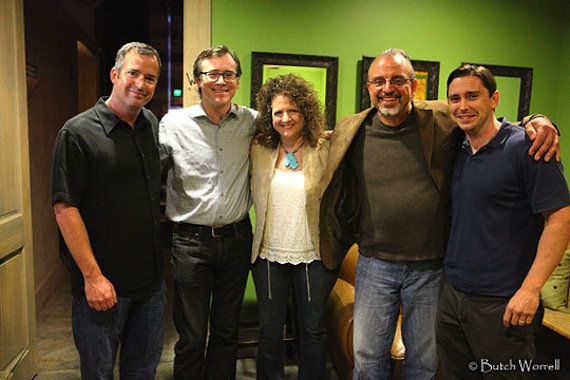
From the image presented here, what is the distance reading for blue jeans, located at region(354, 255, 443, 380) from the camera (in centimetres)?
172

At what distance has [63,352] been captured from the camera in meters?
2.72

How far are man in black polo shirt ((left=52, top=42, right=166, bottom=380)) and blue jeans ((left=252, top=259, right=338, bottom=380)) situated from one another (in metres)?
0.51

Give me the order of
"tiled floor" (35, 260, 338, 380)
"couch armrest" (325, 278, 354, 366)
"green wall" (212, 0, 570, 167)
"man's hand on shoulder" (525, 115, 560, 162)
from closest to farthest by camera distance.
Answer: "man's hand on shoulder" (525, 115, 560, 162)
"couch armrest" (325, 278, 354, 366)
"tiled floor" (35, 260, 338, 380)
"green wall" (212, 0, 570, 167)

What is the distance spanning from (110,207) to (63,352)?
1.73 meters

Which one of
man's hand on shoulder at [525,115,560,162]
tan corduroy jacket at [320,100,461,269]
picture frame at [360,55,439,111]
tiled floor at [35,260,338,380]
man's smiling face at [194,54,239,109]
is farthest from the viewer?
picture frame at [360,55,439,111]

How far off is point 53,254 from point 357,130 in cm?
333

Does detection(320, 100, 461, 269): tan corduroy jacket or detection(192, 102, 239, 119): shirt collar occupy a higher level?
detection(192, 102, 239, 119): shirt collar

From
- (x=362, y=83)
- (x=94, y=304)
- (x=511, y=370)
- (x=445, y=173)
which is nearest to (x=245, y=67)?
(x=362, y=83)

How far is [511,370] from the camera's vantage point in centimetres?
147

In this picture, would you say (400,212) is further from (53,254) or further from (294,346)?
(53,254)

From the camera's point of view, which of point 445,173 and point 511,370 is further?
point 445,173

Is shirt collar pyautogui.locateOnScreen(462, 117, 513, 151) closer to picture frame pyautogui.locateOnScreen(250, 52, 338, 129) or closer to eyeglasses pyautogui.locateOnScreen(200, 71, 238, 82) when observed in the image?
eyeglasses pyautogui.locateOnScreen(200, 71, 238, 82)

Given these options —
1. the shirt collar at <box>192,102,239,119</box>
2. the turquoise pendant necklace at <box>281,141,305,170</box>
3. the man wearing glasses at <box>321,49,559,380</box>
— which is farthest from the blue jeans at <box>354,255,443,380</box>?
the shirt collar at <box>192,102,239,119</box>

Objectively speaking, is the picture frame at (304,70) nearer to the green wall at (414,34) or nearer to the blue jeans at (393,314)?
the green wall at (414,34)
